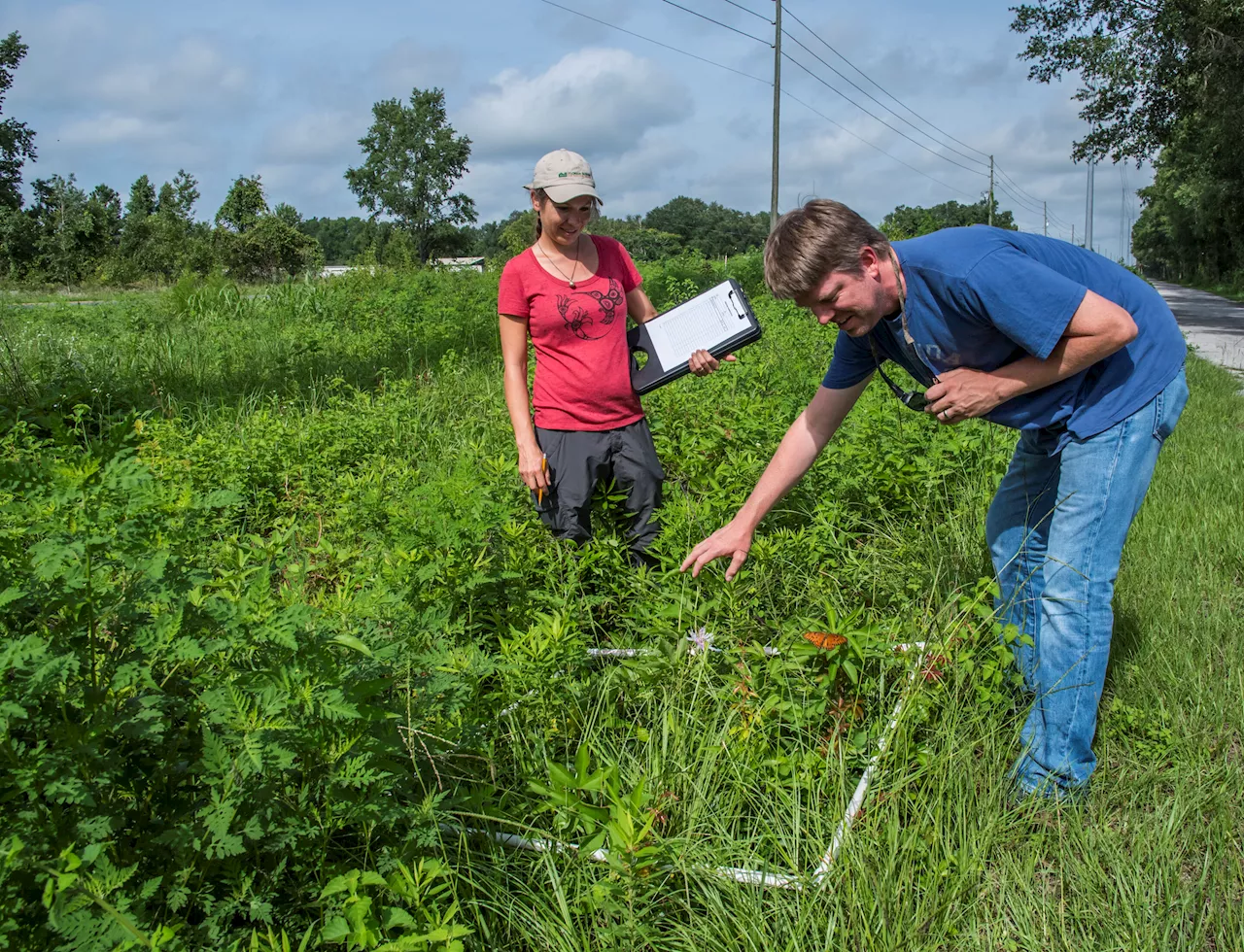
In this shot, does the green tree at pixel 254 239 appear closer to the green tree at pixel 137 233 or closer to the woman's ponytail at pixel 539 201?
Result: the green tree at pixel 137 233

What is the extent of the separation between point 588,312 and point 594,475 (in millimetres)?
640

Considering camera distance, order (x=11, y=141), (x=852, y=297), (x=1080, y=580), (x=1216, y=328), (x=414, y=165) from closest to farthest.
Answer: (x=852, y=297), (x=1080, y=580), (x=1216, y=328), (x=11, y=141), (x=414, y=165)

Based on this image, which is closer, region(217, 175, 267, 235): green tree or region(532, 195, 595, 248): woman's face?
region(532, 195, 595, 248): woman's face

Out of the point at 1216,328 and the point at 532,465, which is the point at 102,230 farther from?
the point at 532,465

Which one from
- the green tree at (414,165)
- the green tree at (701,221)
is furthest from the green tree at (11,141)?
the green tree at (701,221)

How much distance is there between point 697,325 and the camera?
11.8ft

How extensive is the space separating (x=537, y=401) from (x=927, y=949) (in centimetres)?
235

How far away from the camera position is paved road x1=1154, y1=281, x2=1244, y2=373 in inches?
537

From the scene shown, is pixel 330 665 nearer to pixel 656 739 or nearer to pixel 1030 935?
pixel 656 739

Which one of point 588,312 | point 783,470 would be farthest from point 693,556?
point 588,312

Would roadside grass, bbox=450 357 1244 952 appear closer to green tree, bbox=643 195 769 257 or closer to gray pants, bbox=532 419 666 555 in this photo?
gray pants, bbox=532 419 666 555

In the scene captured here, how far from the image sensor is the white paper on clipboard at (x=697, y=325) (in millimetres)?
3541

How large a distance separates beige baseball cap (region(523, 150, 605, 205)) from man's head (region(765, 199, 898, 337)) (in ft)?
3.53

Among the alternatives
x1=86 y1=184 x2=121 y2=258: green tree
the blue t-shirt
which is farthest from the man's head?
x1=86 y1=184 x2=121 y2=258: green tree
